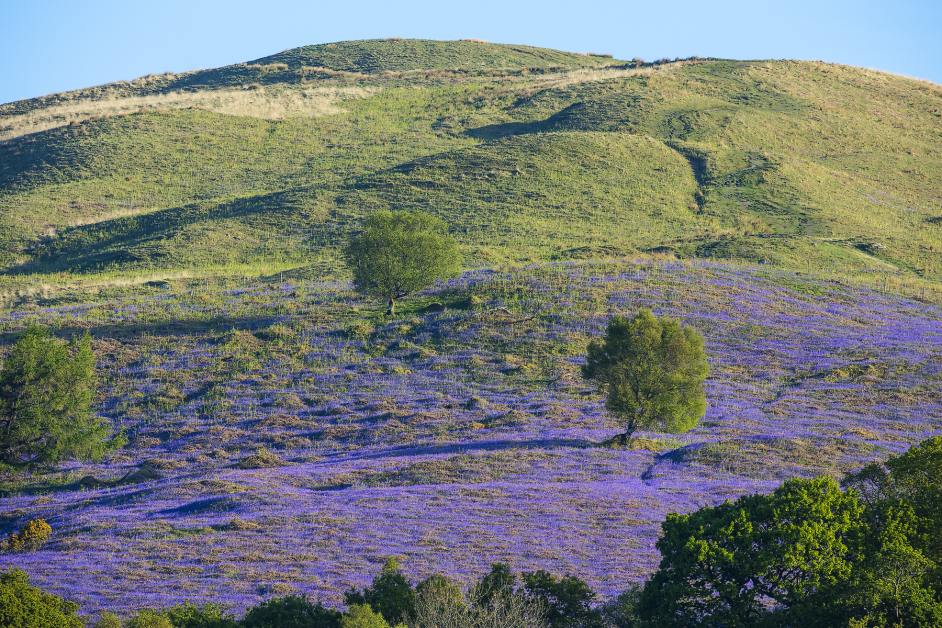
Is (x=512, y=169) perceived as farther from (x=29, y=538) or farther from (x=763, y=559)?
(x=763, y=559)

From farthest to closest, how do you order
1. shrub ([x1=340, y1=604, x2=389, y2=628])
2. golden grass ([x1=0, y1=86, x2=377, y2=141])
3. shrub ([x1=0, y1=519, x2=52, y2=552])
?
golden grass ([x1=0, y1=86, x2=377, y2=141]), shrub ([x1=0, y1=519, x2=52, y2=552]), shrub ([x1=340, y1=604, x2=389, y2=628])

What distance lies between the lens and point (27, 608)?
70.4 feet

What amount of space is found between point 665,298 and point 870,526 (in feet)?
147

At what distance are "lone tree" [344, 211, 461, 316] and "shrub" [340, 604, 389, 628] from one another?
46089 mm

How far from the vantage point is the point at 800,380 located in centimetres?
5550

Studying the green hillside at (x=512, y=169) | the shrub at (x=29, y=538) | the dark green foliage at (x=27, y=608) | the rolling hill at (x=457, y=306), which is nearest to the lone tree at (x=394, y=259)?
the rolling hill at (x=457, y=306)

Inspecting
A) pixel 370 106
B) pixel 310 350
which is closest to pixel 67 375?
pixel 310 350

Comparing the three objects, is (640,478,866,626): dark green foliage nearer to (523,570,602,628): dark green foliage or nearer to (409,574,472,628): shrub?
(523,570,602,628): dark green foliage

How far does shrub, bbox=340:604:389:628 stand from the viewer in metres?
20.8

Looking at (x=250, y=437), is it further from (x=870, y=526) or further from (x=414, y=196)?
(x=414, y=196)

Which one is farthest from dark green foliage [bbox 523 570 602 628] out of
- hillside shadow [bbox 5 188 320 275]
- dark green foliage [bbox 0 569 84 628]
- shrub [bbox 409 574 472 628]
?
hillside shadow [bbox 5 188 320 275]

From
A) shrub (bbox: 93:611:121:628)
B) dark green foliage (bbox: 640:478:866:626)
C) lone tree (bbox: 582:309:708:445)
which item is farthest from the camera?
lone tree (bbox: 582:309:708:445)

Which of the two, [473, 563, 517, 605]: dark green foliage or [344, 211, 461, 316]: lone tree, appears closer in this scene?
[473, 563, 517, 605]: dark green foliage

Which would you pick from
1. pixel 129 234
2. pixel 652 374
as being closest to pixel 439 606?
pixel 652 374
